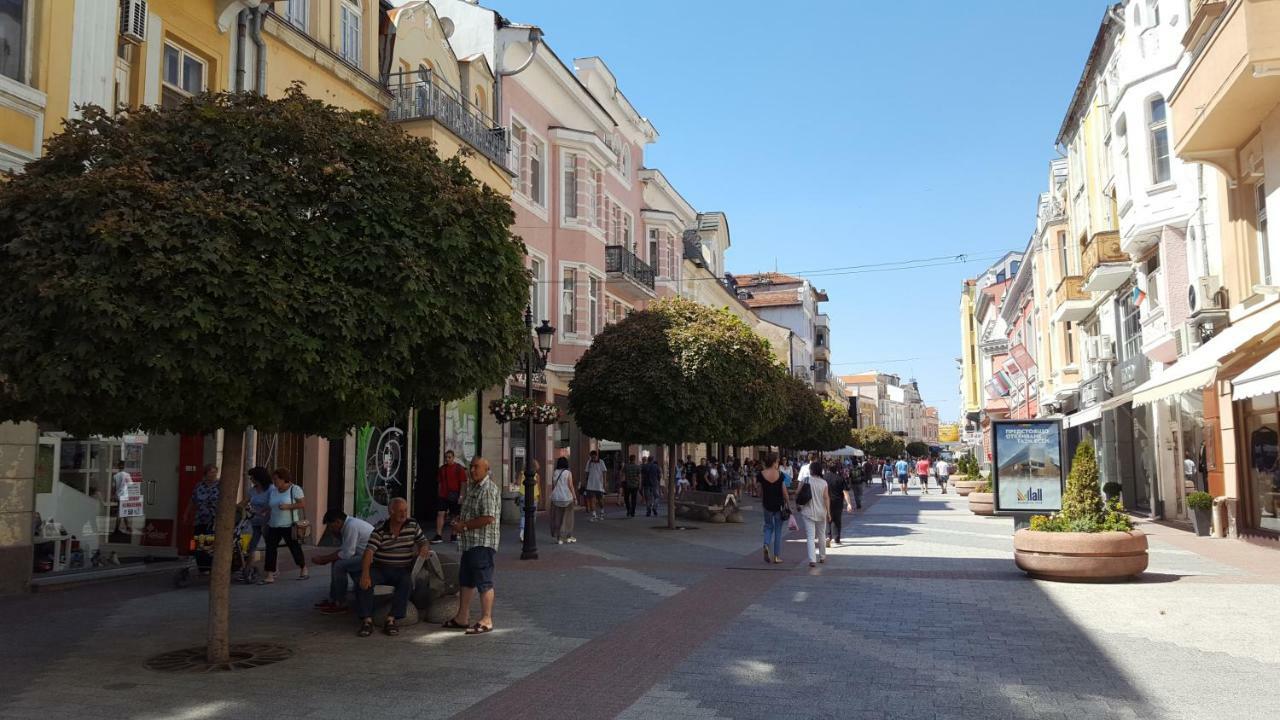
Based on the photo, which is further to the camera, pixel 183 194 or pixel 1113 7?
pixel 1113 7

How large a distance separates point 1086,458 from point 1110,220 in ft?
57.1

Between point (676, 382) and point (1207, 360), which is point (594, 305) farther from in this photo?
point (1207, 360)

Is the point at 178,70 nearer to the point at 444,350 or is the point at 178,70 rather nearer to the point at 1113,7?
the point at 444,350

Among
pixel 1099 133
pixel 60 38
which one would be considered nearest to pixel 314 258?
pixel 60 38

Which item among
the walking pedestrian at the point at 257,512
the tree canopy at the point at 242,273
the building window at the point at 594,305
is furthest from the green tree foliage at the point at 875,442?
the tree canopy at the point at 242,273

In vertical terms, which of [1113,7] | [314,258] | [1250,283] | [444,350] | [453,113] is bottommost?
[444,350]

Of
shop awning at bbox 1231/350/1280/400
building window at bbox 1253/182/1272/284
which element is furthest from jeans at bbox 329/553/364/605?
building window at bbox 1253/182/1272/284

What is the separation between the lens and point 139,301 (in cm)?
648

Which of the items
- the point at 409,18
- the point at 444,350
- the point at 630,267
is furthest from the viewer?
the point at 630,267

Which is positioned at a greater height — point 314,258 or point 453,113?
point 453,113

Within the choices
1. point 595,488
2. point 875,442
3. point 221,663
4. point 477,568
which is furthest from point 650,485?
point 875,442

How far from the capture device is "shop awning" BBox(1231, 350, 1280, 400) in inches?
541

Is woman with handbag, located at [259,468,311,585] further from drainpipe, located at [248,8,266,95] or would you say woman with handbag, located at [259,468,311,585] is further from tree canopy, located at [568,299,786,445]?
tree canopy, located at [568,299,786,445]

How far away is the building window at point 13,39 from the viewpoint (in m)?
11.2
